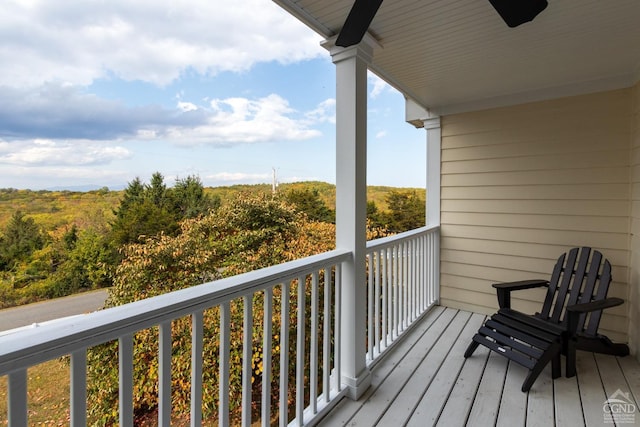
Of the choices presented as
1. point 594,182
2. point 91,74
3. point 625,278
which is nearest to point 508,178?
point 594,182

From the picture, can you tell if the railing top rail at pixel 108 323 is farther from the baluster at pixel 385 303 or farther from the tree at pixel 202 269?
the tree at pixel 202 269

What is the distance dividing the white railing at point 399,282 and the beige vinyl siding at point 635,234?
67.3 inches

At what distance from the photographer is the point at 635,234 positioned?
284 cm

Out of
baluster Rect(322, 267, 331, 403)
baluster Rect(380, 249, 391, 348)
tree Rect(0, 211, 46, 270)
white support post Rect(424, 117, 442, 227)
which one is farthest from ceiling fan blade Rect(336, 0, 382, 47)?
tree Rect(0, 211, 46, 270)

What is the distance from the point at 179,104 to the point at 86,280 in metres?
8.71

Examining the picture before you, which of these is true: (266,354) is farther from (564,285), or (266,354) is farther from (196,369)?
(564,285)

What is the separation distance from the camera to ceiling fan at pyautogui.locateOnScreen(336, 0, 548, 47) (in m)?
1.25

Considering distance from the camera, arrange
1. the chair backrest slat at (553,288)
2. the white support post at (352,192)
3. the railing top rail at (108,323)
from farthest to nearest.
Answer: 1. the chair backrest slat at (553,288)
2. the white support post at (352,192)
3. the railing top rail at (108,323)

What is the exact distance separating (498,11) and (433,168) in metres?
2.87

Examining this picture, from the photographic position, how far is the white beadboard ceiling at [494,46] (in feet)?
6.31

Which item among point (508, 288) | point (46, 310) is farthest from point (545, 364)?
point (46, 310)

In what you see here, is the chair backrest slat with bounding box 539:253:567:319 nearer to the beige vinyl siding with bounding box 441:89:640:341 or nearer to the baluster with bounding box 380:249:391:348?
the beige vinyl siding with bounding box 441:89:640:341

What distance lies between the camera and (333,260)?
2049mm

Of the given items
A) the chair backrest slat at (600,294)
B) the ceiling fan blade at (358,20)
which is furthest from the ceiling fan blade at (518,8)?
the chair backrest slat at (600,294)
